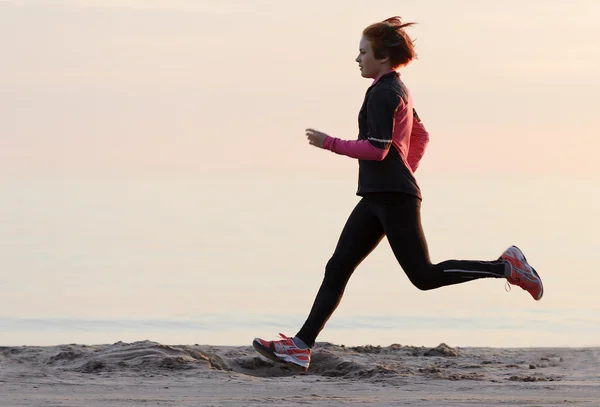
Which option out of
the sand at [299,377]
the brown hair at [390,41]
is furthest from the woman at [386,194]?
the sand at [299,377]

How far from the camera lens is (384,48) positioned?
26.6 ft

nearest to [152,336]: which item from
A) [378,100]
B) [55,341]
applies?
[55,341]

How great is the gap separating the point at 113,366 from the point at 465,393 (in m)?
2.35

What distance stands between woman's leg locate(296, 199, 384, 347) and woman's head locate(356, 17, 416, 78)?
79cm

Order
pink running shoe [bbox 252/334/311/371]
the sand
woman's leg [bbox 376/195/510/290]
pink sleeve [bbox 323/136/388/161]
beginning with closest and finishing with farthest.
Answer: the sand
pink sleeve [bbox 323/136/388/161]
woman's leg [bbox 376/195/510/290]
pink running shoe [bbox 252/334/311/371]

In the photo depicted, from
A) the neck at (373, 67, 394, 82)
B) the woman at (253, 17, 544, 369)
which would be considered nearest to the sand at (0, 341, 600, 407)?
the woman at (253, 17, 544, 369)

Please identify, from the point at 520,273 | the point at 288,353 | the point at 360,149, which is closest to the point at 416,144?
the point at 360,149

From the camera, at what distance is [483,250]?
1872cm

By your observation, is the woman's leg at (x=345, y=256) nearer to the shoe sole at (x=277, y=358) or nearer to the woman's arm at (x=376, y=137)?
the shoe sole at (x=277, y=358)

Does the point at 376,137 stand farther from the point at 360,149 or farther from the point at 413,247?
the point at 413,247

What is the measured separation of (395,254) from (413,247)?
0.16 meters

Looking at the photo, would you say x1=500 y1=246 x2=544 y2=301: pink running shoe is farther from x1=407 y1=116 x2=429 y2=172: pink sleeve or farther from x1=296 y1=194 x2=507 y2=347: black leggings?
x1=407 y1=116 x2=429 y2=172: pink sleeve

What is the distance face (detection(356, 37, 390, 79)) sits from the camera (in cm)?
812

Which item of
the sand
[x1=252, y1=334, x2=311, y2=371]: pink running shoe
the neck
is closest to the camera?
the sand
